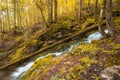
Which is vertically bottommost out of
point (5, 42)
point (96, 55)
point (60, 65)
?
point (5, 42)

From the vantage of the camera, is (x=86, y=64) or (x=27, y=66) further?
(x=27, y=66)

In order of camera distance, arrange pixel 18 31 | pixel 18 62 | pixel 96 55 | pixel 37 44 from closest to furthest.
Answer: pixel 96 55, pixel 18 62, pixel 37 44, pixel 18 31

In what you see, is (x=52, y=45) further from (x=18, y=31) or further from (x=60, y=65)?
(x=18, y=31)

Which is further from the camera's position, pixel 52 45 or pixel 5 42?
pixel 5 42

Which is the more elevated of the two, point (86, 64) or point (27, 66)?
point (86, 64)

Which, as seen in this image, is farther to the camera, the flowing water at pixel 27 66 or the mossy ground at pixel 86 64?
the flowing water at pixel 27 66

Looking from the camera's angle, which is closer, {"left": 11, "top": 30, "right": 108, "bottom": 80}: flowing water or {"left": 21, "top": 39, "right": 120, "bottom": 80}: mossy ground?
{"left": 21, "top": 39, "right": 120, "bottom": 80}: mossy ground

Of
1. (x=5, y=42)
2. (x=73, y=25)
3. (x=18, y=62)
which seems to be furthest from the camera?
(x=5, y=42)

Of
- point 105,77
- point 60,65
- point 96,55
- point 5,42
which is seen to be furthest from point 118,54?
point 5,42

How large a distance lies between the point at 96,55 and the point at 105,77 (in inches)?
52.6

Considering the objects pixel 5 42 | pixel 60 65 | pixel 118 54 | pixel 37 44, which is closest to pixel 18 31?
pixel 5 42

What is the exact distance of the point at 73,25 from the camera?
14711 millimetres

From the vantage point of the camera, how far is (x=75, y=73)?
19.1 feet

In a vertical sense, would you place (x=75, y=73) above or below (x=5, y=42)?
above
